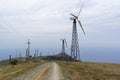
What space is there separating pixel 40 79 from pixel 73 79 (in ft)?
13.7

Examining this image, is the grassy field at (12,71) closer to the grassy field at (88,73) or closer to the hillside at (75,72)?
the hillside at (75,72)

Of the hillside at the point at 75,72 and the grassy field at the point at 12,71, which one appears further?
the grassy field at the point at 12,71

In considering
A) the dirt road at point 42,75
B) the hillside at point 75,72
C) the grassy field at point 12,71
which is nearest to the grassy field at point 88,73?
the hillside at point 75,72

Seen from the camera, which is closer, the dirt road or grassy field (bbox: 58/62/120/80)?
the dirt road

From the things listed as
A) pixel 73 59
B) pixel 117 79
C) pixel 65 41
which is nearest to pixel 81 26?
pixel 73 59

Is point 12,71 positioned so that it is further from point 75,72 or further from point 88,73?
point 88,73

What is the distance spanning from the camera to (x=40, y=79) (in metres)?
38.7

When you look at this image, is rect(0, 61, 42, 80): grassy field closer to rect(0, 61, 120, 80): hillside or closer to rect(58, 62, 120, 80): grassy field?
rect(0, 61, 120, 80): hillside

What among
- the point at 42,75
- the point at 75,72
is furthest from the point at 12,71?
the point at 42,75

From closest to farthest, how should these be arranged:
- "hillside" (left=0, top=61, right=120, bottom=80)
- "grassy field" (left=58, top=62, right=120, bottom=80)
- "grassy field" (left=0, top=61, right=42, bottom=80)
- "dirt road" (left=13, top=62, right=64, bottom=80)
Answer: "dirt road" (left=13, top=62, right=64, bottom=80) < "grassy field" (left=58, top=62, right=120, bottom=80) < "hillside" (left=0, top=61, right=120, bottom=80) < "grassy field" (left=0, top=61, right=42, bottom=80)

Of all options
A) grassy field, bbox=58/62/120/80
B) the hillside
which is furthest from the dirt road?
grassy field, bbox=58/62/120/80

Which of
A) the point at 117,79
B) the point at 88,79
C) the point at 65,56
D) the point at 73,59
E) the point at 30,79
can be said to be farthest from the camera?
the point at 65,56

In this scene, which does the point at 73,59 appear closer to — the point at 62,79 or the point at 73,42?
the point at 73,42

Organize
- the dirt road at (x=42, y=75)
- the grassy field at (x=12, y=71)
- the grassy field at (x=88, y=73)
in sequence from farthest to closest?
1. the grassy field at (x=12, y=71)
2. the grassy field at (x=88, y=73)
3. the dirt road at (x=42, y=75)
